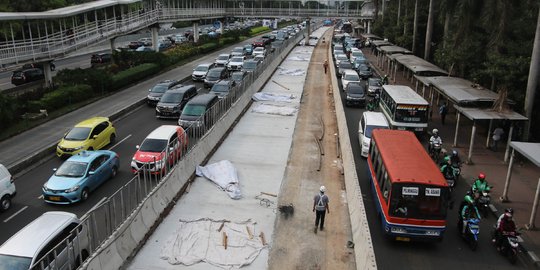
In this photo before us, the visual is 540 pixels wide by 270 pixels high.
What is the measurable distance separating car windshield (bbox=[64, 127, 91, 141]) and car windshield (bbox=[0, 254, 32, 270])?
1116 cm

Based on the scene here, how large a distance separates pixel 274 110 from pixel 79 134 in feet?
45.2

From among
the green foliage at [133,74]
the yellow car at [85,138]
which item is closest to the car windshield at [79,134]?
the yellow car at [85,138]

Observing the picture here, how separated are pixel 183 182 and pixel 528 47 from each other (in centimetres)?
2083

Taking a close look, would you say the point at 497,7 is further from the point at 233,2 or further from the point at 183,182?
the point at 233,2

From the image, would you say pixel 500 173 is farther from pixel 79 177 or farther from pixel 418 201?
pixel 79 177

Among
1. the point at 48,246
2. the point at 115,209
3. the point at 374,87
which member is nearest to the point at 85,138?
the point at 115,209

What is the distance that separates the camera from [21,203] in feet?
54.5

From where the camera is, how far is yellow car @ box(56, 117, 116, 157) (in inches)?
817

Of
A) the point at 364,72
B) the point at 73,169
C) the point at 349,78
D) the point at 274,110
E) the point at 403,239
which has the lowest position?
the point at 403,239

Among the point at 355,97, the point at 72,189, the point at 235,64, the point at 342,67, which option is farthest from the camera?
the point at 342,67

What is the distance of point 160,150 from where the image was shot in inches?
761

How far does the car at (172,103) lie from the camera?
28281mm

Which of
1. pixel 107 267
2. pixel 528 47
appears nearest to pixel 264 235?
pixel 107 267

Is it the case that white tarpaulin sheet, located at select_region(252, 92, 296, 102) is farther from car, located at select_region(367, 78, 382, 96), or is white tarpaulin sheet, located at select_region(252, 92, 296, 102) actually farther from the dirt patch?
car, located at select_region(367, 78, 382, 96)
